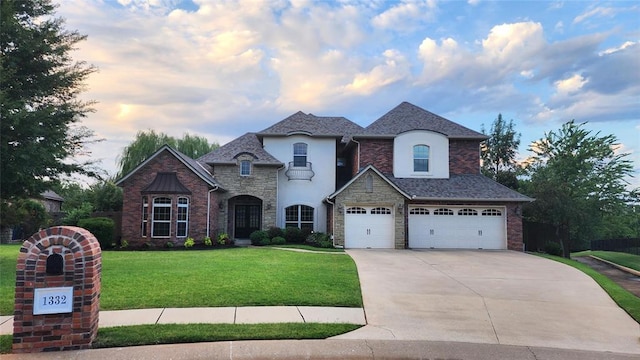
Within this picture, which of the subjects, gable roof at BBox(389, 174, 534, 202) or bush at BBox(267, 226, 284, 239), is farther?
bush at BBox(267, 226, 284, 239)

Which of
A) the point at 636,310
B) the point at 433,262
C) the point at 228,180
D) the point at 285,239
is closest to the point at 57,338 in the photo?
the point at 636,310

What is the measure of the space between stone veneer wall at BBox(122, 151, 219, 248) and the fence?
2807cm

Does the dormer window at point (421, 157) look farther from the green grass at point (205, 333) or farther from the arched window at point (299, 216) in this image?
the green grass at point (205, 333)

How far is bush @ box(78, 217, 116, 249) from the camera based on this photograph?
20.6 metres

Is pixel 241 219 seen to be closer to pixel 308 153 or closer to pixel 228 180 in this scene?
pixel 228 180

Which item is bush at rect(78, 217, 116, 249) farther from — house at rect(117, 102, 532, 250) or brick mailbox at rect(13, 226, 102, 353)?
brick mailbox at rect(13, 226, 102, 353)

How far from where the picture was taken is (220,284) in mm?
9992

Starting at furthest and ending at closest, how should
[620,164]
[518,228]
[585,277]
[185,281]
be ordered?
[620,164]
[518,228]
[585,277]
[185,281]

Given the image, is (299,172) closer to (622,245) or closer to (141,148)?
(141,148)

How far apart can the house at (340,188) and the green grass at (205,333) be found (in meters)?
14.4

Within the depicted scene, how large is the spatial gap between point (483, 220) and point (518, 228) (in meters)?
1.90

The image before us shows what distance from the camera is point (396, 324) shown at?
7742mm

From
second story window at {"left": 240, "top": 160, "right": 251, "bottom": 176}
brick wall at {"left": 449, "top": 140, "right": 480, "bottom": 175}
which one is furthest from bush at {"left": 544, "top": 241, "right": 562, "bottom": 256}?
second story window at {"left": 240, "top": 160, "right": 251, "bottom": 176}

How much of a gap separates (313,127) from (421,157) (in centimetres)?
716
